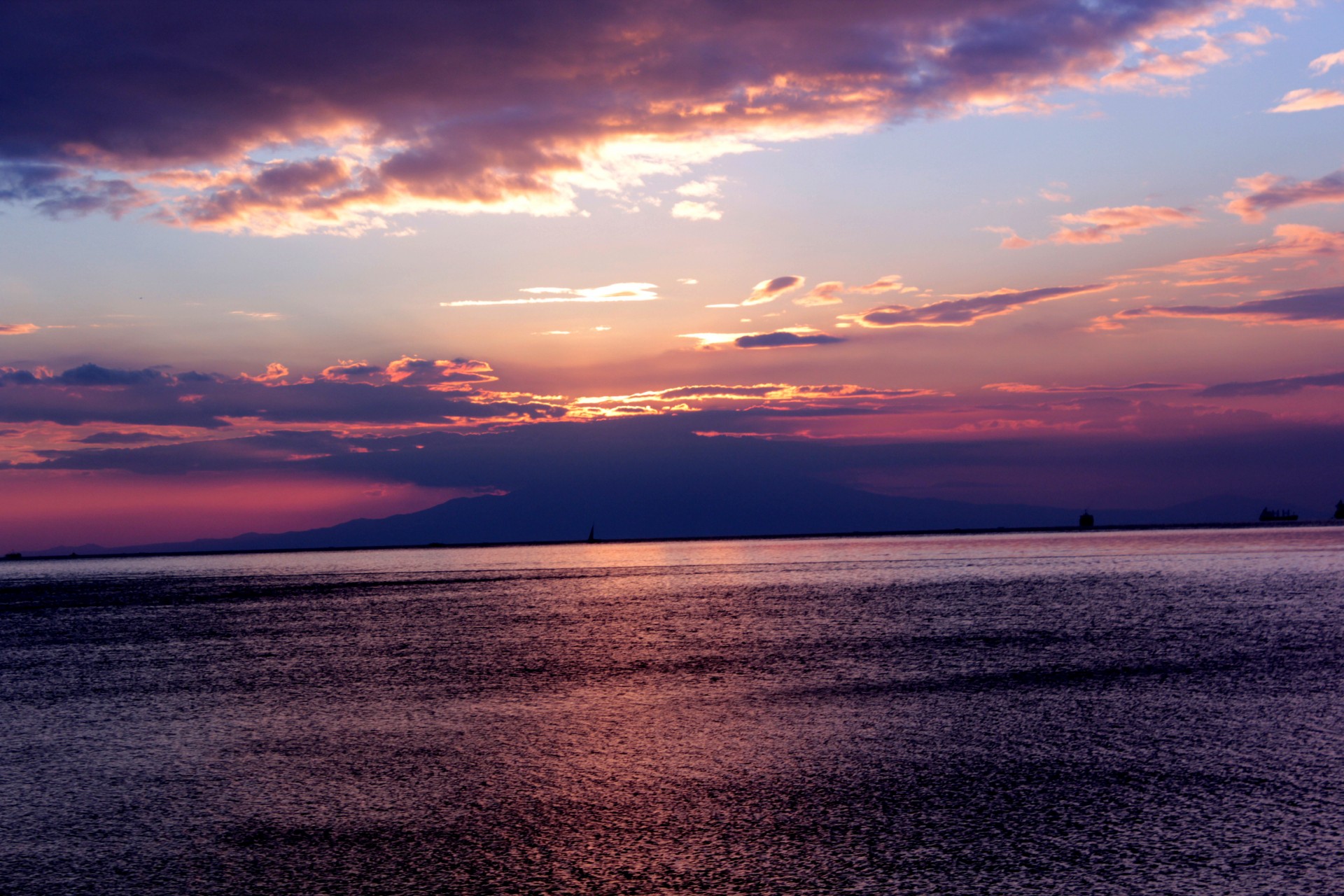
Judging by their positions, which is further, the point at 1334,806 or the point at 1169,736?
the point at 1169,736

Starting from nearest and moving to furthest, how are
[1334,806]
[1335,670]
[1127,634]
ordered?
1. [1334,806]
2. [1335,670]
3. [1127,634]

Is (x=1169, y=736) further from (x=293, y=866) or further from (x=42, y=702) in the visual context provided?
(x=42, y=702)

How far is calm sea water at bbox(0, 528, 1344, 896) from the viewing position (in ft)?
23.5

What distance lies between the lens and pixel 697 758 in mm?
10508

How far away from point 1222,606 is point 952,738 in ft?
60.1

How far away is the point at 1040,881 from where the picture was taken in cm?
666

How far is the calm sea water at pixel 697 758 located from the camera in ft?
23.5

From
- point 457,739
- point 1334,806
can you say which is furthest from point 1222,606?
point 457,739

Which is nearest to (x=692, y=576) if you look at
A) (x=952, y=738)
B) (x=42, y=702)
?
(x=42, y=702)

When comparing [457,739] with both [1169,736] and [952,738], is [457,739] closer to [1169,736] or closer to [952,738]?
[952,738]

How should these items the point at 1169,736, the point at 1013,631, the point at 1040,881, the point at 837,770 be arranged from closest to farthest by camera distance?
the point at 1040,881 → the point at 837,770 → the point at 1169,736 → the point at 1013,631

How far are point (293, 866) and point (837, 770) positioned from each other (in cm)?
500

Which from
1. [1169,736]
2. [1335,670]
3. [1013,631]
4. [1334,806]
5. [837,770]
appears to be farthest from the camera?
[1013,631]

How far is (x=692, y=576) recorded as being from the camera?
174ft
